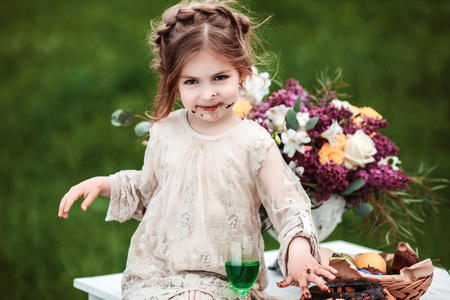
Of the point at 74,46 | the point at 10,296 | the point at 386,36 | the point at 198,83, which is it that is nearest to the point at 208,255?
the point at 198,83

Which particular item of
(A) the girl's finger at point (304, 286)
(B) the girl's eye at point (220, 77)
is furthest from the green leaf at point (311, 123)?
(A) the girl's finger at point (304, 286)

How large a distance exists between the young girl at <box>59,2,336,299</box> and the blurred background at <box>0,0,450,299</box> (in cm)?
205

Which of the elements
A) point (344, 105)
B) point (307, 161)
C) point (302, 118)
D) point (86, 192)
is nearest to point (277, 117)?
point (302, 118)

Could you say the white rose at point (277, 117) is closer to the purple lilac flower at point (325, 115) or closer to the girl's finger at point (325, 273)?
the purple lilac flower at point (325, 115)

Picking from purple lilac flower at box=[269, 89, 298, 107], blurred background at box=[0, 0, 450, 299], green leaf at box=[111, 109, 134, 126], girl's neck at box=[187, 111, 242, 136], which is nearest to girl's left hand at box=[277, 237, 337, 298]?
girl's neck at box=[187, 111, 242, 136]

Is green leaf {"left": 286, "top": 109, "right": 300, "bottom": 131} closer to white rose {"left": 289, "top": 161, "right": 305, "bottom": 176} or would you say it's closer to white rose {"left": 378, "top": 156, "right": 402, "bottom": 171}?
white rose {"left": 289, "top": 161, "right": 305, "bottom": 176}

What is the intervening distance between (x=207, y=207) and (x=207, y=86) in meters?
0.37

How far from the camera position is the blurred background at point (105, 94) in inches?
166

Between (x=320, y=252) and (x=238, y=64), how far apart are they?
74 centimetres

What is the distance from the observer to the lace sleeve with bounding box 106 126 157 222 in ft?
7.37

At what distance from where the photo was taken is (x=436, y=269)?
2713mm

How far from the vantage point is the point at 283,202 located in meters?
2.06

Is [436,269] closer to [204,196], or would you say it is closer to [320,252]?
[320,252]

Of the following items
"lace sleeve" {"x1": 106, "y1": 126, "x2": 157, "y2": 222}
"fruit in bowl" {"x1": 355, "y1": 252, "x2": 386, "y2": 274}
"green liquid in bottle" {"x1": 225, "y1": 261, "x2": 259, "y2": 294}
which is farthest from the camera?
"fruit in bowl" {"x1": 355, "y1": 252, "x2": 386, "y2": 274}
